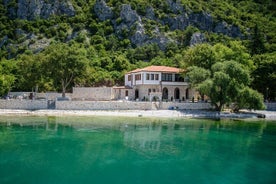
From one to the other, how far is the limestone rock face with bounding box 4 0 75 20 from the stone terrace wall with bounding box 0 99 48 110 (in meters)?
64.9

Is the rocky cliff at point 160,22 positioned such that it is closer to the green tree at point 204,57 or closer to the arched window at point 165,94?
the arched window at point 165,94

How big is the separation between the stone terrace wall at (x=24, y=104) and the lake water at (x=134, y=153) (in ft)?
34.4

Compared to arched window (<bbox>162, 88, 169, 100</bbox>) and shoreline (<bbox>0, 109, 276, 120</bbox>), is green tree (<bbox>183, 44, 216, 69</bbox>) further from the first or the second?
shoreline (<bbox>0, 109, 276, 120</bbox>)

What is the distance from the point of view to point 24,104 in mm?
46688

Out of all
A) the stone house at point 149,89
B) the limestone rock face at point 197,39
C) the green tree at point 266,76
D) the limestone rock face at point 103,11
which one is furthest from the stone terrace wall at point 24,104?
the limestone rock face at point 103,11

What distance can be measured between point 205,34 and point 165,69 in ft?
149

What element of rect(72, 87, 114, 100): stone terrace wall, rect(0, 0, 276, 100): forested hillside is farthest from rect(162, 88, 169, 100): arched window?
rect(0, 0, 276, 100): forested hillside

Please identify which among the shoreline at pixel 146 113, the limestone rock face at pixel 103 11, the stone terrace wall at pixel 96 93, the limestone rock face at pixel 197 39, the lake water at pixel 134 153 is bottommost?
the lake water at pixel 134 153

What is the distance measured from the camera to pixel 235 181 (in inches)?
633

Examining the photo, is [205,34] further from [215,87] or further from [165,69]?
[215,87]

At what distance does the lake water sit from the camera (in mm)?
16453

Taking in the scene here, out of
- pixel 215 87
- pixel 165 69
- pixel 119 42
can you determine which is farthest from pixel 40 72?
pixel 119 42

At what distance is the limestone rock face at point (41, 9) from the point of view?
104625 millimetres

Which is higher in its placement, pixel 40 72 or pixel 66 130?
pixel 40 72
